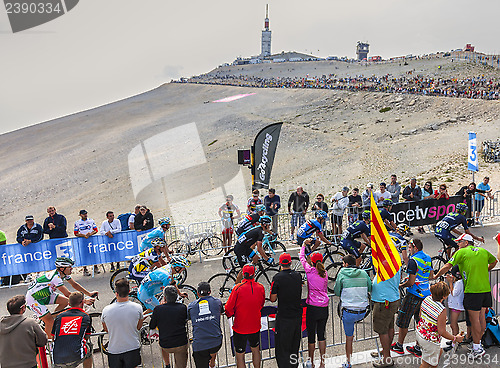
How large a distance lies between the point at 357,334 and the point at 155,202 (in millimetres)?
23029

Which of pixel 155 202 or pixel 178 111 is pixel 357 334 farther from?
pixel 178 111

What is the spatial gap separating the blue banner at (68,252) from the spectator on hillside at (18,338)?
19.8 feet

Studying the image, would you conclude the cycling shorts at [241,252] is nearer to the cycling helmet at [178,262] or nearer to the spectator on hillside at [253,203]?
the cycling helmet at [178,262]

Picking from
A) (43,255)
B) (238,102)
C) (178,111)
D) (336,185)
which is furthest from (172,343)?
(178,111)

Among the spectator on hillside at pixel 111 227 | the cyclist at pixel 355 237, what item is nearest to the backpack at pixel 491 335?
the cyclist at pixel 355 237

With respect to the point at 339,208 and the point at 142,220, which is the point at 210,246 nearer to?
the point at 142,220

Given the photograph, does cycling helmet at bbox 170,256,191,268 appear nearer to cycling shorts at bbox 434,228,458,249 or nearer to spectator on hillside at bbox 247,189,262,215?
spectator on hillside at bbox 247,189,262,215

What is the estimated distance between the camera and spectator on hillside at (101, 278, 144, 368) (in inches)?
213

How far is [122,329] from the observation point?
5.41m

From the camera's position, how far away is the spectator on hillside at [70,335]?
529cm

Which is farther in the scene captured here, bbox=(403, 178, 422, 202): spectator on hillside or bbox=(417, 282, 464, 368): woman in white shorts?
bbox=(403, 178, 422, 202): spectator on hillside

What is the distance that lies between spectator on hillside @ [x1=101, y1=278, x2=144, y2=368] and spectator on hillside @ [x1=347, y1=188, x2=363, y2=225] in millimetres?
8185

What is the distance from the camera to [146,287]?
6.64 meters

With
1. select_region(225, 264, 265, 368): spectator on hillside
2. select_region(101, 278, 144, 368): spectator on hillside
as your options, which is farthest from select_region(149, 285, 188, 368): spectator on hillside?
select_region(225, 264, 265, 368): spectator on hillside
